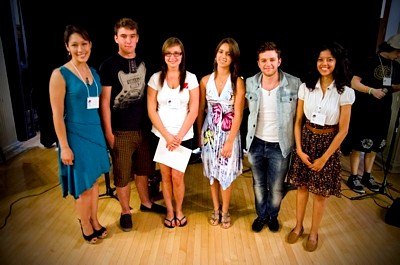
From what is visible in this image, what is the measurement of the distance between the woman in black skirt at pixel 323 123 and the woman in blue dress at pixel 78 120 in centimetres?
139

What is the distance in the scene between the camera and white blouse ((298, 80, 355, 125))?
1.77 m

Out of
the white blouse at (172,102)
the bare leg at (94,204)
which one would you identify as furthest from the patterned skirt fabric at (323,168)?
the bare leg at (94,204)

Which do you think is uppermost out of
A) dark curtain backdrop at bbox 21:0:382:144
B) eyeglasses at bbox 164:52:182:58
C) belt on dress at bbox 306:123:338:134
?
dark curtain backdrop at bbox 21:0:382:144

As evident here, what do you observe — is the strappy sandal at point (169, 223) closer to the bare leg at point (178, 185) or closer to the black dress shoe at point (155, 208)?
the bare leg at point (178, 185)

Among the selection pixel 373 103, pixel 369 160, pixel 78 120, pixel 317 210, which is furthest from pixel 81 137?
pixel 369 160

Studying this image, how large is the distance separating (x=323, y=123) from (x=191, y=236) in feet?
4.28

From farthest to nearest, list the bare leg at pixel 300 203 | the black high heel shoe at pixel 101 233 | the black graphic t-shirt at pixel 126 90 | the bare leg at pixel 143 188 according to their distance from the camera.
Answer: the bare leg at pixel 143 188 < the black high heel shoe at pixel 101 233 < the bare leg at pixel 300 203 < the black graphic t-shirt at pixel 126 90

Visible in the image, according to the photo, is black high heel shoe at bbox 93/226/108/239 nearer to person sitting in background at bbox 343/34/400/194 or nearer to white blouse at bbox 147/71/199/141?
white blouse at bbox 147/71/199/141

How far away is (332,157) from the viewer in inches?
74.9

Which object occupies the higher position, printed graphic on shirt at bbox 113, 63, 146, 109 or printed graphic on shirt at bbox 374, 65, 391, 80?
printed graphic on shirt at bbox 374, 65, 391, 80

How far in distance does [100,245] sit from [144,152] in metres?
0.77

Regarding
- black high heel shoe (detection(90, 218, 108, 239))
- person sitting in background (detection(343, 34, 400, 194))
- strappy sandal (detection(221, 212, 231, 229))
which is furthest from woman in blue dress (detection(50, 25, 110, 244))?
person sitting in background (detection(343, 34, 400, 194))

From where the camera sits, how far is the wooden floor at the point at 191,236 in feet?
6.61

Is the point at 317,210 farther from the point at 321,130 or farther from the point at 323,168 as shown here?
the point at 321,130
